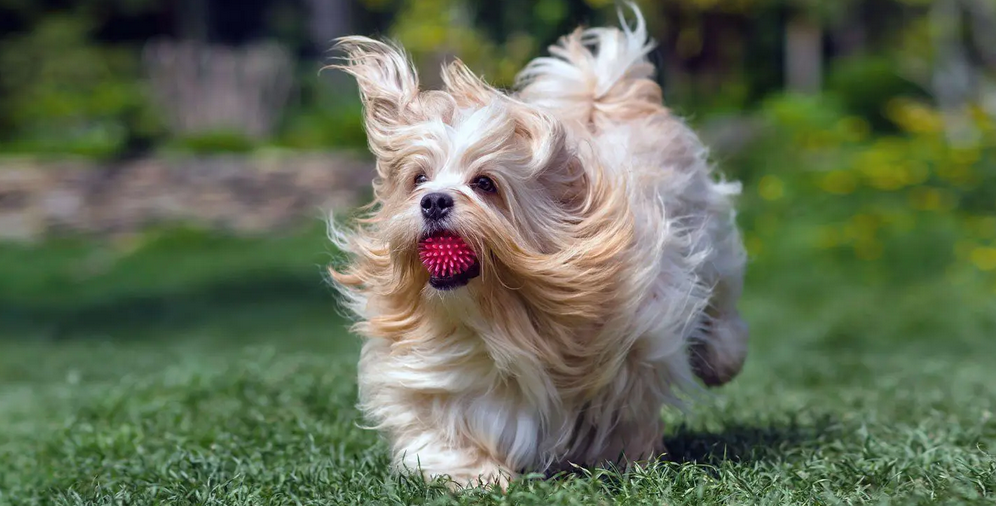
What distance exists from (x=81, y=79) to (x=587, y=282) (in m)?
15.0

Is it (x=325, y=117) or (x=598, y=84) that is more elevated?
(x=598, y=84)

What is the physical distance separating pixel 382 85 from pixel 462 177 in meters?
0.58

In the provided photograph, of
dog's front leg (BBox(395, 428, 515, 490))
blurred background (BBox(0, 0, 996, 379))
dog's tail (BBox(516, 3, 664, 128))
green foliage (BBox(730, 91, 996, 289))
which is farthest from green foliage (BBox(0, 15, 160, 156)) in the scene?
dog's front leg (BBox(395, 428, 515, 490))

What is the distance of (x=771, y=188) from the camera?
43.9 ft

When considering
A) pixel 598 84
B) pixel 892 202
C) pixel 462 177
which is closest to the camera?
pixel 462 177

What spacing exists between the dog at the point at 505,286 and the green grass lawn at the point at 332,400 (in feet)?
0.79

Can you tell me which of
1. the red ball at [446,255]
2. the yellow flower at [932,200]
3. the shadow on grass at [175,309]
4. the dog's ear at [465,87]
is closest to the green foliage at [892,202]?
the yellow flower at [932,200]

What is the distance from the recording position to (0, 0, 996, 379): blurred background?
10875 millimetres

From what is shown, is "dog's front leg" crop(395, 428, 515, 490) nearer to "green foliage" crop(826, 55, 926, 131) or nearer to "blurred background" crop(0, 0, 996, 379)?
"blurred background" crop(0, 0, 996, 379)

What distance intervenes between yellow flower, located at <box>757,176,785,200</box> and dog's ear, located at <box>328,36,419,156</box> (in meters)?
9.72

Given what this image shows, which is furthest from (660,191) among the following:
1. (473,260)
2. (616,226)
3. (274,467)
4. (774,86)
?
(774,86)

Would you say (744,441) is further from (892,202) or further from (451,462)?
(892,202)

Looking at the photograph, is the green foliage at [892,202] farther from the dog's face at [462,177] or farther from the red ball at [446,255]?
the red ball at [446,255]

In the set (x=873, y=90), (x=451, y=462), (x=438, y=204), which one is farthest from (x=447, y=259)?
(x=873, y=90)
